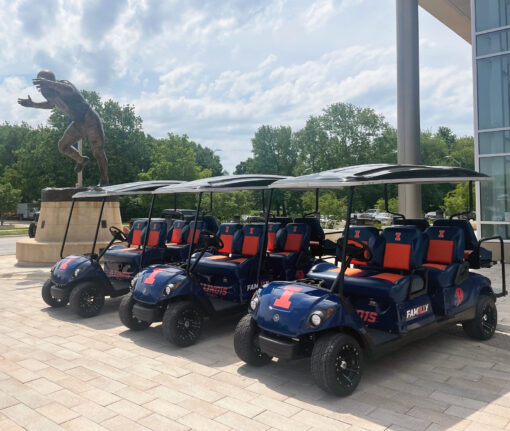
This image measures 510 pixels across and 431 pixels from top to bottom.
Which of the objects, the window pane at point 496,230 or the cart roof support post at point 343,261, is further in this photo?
the window pane at point 496,230

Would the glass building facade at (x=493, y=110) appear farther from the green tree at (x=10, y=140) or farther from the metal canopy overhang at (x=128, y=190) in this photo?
the green tree at (x=10, y=140)

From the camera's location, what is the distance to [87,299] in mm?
7219

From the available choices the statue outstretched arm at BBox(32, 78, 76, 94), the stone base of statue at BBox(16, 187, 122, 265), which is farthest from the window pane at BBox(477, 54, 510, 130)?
the statue outstretched arm at BBox(32, 78, 76, 94)

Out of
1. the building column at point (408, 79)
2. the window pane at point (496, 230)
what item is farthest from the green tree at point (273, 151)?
the window pane at point (496, 230)

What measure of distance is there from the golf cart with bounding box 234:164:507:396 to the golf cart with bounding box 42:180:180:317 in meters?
3.11

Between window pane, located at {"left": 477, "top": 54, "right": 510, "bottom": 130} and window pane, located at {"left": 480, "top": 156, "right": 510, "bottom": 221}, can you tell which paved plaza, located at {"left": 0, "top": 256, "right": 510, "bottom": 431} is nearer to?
window pane, located at {"left": 480, "top": 156, "right": 510, "bottom": 221}

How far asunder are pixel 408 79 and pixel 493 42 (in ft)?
8.42

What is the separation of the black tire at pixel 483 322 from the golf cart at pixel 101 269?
4.64 meters

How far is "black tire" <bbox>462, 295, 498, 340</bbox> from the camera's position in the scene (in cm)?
570

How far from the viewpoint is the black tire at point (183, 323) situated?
555cm

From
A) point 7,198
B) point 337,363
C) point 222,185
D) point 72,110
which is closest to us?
point 337,363

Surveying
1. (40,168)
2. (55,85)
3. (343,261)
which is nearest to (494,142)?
(343,261)

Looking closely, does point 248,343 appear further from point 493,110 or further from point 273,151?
point 273,151

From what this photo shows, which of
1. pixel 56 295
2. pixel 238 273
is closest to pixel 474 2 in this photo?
pixel 238 273
